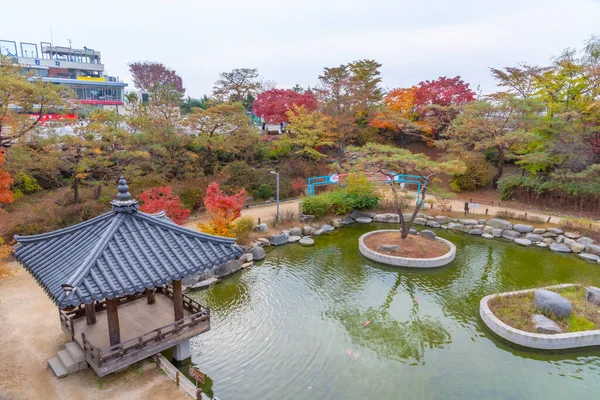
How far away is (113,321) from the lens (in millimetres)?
7859

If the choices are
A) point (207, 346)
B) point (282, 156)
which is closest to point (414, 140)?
point (282, 156)

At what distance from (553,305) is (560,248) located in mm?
8287

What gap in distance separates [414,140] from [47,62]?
180ft

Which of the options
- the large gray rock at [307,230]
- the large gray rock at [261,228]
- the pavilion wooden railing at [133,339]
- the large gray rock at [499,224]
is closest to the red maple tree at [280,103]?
the large gray rock at [307,230]

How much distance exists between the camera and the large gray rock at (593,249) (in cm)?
1693

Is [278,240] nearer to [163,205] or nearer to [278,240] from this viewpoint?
[278,240]

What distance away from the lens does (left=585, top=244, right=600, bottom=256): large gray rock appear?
16.9 m

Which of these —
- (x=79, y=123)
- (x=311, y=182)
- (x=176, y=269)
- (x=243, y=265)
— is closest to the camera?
(x=176, y=269)

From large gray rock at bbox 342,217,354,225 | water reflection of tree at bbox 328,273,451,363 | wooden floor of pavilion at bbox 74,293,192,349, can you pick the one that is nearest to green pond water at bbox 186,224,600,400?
water reflection of tree at bbox 328,273,451,363

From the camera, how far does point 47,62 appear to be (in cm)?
5378

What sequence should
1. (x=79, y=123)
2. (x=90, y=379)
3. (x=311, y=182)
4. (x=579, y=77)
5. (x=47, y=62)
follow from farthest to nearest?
(x=47, y=62) < (x=311, y=182) < (x=579, y=77) < (x=79, y=123) < (x=90, y=379)

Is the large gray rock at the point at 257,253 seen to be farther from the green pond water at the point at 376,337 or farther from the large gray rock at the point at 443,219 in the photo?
the large gray rock at the point at 443,219

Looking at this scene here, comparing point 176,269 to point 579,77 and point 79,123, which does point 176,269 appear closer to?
point 79,123

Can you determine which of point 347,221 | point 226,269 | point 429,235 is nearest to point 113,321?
point 226,269
